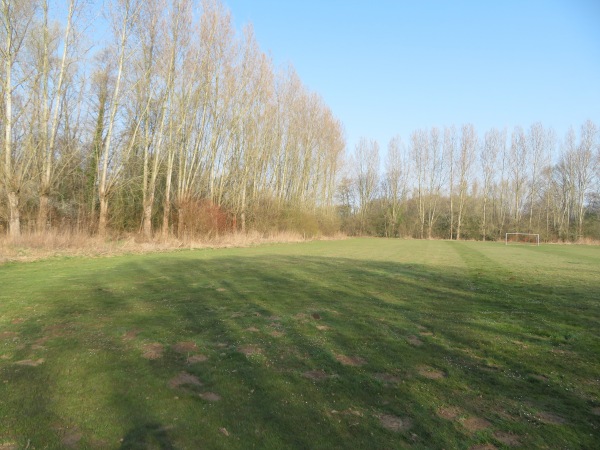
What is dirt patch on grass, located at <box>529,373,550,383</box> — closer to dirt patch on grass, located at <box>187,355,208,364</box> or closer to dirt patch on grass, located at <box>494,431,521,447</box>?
dirt patch on grass, located at <box>494,431,521,447</box>

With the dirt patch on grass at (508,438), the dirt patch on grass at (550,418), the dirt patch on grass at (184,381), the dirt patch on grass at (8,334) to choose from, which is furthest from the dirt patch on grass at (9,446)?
the dirt patch on grass at (550,418)

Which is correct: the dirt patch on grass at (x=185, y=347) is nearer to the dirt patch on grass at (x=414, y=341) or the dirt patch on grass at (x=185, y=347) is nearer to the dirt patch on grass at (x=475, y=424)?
the dirt patch on grass at (x=414, y=341)

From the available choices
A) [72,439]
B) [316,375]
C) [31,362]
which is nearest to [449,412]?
[316,375]

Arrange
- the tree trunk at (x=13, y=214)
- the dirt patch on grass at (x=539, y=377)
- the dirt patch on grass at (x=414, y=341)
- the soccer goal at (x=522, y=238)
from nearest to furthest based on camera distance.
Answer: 1. the dirt patch on grass at (x=539, y=377)
2. the dirt patch on grass at (x=414, y=341)
3. the tree trunk at (x=13, y=214)
4. the soccer goal at (x=522, y=238)

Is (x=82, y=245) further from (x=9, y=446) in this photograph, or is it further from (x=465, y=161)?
(x=465, y=161)

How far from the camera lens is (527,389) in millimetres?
3699

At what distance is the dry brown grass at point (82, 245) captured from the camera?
1427cm

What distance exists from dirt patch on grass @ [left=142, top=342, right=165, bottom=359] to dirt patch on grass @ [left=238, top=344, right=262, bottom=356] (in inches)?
37.3

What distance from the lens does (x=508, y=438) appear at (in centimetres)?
283

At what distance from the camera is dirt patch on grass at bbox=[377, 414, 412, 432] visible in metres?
2.94

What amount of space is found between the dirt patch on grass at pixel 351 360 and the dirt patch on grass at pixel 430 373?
0.62 metres

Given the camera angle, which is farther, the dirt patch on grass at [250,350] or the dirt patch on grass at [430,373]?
the dirt patch on grass at [250,350]

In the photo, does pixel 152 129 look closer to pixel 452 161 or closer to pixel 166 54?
pixel 166 54

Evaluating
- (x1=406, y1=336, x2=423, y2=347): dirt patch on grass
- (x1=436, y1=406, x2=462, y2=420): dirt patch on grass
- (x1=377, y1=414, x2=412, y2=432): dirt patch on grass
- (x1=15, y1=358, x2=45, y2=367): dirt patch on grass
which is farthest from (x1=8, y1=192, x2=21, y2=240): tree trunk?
(x1=436, y1=406, x2=462, y2=420): dirt patch on grass
